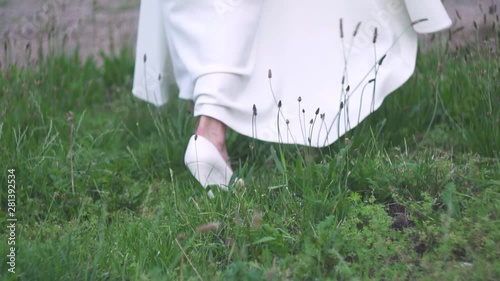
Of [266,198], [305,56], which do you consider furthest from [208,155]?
[305,56]

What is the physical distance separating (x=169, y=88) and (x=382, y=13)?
921 mm

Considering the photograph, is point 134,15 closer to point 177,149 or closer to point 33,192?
point 177,149

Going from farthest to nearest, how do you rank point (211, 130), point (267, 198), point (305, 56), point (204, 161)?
point (305, 56), point (211, 130), point (204, 161), point (267, 198)

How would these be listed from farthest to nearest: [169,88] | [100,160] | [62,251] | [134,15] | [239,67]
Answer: [134,15] < [169,88] < [100,160] < [239,67] < [62,251]

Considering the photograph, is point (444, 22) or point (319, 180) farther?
point (444, 22)

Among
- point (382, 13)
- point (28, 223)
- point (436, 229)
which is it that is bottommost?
point (28, 223)

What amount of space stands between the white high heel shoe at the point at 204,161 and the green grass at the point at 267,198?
5 cm

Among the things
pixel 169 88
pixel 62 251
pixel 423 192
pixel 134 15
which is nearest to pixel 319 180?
pixel 423 192

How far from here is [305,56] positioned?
3.49m

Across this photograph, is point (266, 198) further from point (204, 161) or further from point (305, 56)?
point (305, 56)

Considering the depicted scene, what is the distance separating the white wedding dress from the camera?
3348 mm

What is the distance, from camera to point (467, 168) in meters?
3.05

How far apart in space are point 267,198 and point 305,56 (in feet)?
2.51

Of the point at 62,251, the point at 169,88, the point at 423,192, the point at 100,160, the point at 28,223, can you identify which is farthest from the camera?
the point at 169,88
